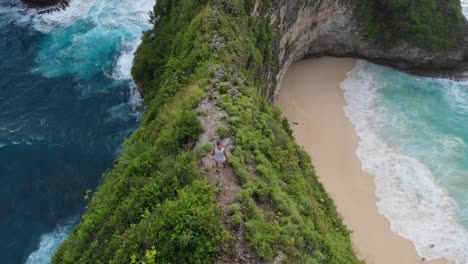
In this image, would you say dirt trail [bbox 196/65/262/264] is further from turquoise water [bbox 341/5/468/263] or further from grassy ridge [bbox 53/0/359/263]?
turquoise water [bbox 341/5/468/263]

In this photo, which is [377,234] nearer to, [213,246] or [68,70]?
[213,246]

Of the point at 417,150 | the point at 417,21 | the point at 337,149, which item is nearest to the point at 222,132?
the point at 337,149

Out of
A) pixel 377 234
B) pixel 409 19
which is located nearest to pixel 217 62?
pixel 377 234

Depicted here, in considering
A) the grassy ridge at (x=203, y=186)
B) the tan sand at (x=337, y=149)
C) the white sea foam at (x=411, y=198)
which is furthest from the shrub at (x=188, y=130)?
the white sea foam at (x=411, y=198)

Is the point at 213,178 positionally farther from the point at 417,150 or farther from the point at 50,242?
the point at 417,150

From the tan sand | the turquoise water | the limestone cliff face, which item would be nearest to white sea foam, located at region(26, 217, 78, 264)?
the tan sand
